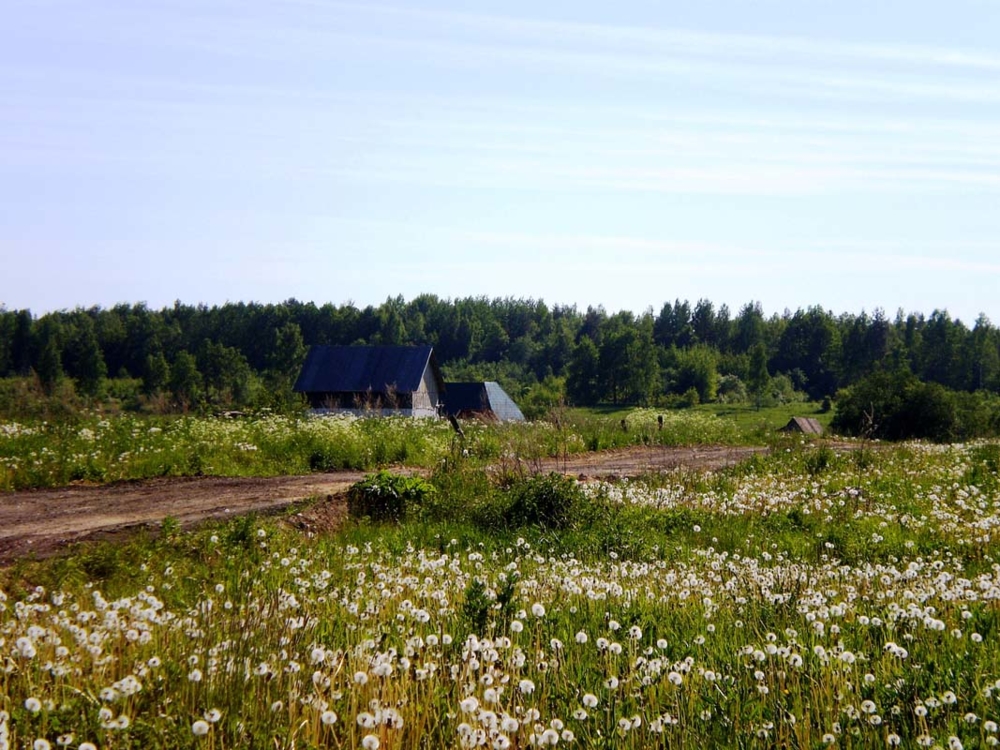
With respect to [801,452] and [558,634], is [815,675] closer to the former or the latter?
[558,634]

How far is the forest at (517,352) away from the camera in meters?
94.8

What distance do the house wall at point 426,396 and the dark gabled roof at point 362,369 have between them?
1.77 feet

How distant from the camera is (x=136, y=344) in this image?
114 metres

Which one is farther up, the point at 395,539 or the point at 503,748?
the point at 503,748

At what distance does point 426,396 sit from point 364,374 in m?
3.39

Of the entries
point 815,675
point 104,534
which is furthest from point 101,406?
point 815,675

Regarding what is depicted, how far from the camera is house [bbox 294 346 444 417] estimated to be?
46219 mm

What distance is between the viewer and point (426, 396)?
47.7 m

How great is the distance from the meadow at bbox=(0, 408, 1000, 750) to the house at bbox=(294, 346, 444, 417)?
35.4 m

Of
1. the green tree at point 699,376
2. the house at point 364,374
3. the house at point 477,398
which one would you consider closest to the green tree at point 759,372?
the green tree at point 699,376

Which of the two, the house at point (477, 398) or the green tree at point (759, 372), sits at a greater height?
the green tree at point (759, 372)

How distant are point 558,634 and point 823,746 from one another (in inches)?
87.8

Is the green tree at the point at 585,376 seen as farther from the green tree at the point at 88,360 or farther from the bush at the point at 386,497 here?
the bush at the point at 386,497

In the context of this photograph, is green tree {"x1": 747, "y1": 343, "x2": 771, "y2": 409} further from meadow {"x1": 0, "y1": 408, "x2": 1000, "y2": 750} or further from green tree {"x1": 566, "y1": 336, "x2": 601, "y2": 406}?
meadow {"x1": 0, "y1": 408, "x2": 1000, "y2": 750}
